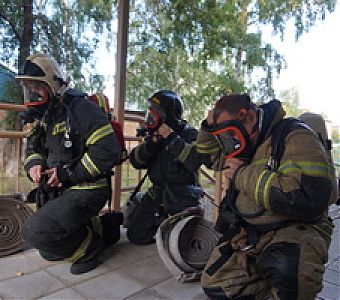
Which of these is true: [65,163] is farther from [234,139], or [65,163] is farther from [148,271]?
[234,139]

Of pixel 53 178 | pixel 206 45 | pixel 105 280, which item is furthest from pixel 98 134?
pixel 206 45

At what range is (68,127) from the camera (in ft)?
7.08

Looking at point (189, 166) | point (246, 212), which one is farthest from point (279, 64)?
point (246, 212)

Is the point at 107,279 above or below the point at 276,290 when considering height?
below

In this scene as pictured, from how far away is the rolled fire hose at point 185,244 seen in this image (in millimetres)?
2123

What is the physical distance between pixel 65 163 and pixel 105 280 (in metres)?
0.84

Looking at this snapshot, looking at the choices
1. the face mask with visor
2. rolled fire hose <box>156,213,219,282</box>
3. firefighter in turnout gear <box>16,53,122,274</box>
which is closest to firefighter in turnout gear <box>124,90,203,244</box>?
the face mask with visor

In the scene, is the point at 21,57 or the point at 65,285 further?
the point at 21,57

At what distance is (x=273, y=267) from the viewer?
155 cm

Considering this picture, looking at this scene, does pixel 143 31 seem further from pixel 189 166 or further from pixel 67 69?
pixel 189 166

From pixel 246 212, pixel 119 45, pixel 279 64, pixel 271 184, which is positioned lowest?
pixel 246 212

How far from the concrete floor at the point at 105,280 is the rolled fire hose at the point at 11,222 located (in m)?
0.08

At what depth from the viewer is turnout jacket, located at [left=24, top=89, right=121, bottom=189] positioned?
2096 mm

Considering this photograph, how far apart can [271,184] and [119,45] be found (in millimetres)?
2182
